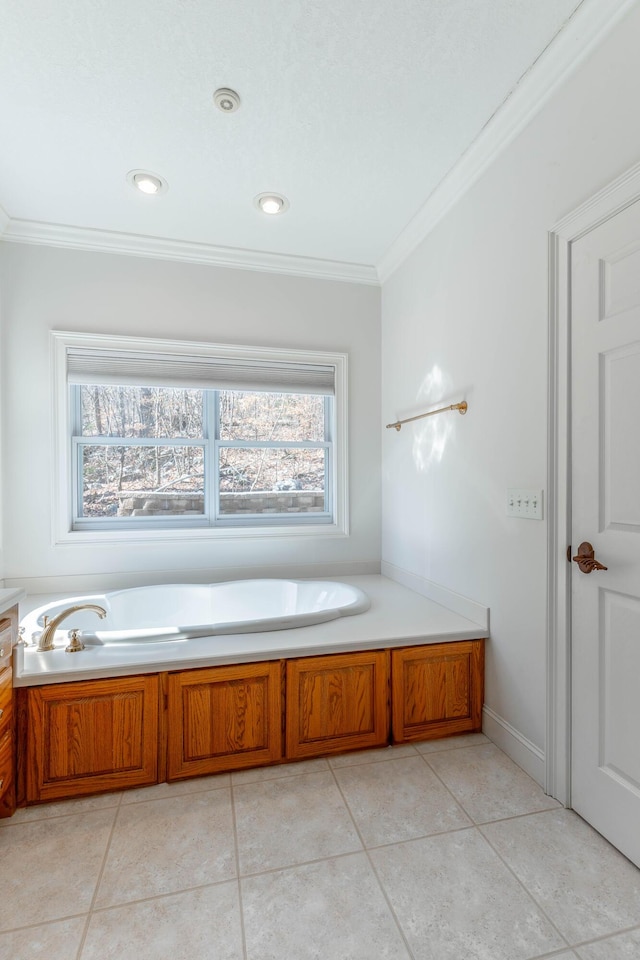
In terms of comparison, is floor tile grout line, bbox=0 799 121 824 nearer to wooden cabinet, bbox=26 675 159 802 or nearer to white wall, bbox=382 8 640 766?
wooden cabinet, bbox=26 675 159 802

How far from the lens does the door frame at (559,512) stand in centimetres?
162

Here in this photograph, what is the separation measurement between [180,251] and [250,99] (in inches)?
48.2

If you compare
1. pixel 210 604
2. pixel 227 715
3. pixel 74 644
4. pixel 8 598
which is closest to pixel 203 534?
pixel 210 604

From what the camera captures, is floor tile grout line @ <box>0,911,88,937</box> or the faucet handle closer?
floor tile grout line @ <box>0,911,88,937</box>

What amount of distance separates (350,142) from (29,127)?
1.30 metres

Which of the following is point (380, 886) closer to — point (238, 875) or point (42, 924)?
point (238, 875)

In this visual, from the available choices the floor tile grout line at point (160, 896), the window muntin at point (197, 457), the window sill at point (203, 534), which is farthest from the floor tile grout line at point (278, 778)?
the window muntin at point (197, 457)

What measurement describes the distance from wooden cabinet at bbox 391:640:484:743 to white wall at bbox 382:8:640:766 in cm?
9

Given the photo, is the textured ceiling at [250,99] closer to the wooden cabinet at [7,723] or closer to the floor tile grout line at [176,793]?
the wooden cabinet at [7,723]

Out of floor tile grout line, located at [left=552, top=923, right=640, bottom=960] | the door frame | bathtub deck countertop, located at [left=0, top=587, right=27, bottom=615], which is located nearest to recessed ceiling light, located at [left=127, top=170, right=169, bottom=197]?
the door frame

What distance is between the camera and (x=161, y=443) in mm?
2967

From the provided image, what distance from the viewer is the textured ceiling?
147 centimetres

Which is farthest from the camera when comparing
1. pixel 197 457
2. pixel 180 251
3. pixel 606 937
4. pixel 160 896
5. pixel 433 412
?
pixel 197 457

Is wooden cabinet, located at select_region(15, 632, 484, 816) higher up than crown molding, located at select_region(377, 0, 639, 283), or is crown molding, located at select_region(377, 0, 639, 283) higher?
crown molding, located at select_region(377, 0, 639, 283)
